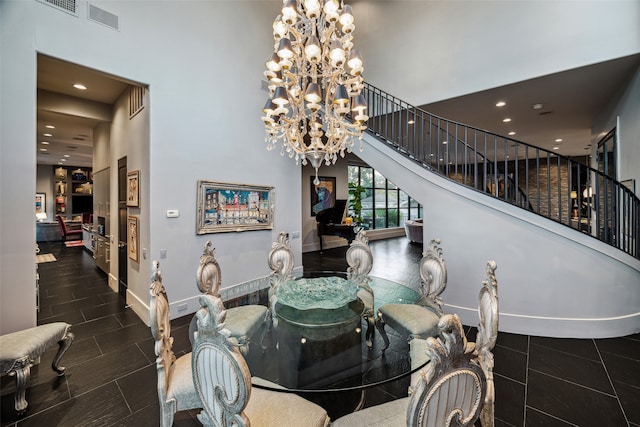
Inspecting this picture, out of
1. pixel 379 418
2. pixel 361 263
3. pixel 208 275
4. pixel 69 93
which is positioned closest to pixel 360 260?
pixel 361 263

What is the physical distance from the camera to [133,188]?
12.2ft

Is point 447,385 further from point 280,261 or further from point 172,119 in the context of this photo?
point 172,119

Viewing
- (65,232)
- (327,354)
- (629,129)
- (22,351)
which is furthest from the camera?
(65,232)

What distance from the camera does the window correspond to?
10.4m

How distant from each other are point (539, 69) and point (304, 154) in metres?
4.00

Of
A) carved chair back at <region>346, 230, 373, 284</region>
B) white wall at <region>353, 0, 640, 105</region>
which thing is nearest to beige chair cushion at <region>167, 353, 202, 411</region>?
carved chair back at <region>346, 230, 373, 284</region>

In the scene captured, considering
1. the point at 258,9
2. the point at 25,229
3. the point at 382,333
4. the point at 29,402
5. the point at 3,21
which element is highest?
the point at 258,9

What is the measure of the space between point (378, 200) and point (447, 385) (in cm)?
1039

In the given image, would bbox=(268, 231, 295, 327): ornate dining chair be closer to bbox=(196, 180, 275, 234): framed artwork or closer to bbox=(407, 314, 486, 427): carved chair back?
bbox=(196, 180, 275, 234): framed artwork

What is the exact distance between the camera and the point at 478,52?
4672 millimetres

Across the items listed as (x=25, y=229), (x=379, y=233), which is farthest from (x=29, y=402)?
(x=379, y=233)

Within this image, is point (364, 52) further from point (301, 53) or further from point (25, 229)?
point (25, 229)

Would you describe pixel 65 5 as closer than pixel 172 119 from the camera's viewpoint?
Yes

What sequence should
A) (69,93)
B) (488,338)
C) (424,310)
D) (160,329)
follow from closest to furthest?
1. (488,338)
2. (160,329)
3. (424,310)
4. (69,93)
